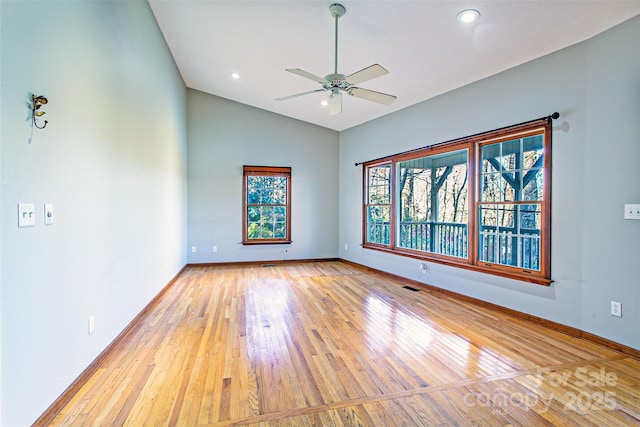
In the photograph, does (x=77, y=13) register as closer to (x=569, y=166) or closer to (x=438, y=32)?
(x=438, y=32)

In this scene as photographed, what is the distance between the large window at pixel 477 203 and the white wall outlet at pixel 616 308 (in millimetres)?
522

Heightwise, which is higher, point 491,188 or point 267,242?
point 491,188

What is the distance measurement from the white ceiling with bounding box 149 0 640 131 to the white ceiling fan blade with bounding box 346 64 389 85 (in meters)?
0.68

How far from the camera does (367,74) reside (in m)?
2.79

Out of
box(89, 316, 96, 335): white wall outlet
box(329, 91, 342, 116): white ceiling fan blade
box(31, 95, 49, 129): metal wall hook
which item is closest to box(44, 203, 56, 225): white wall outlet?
box(31, 95, 49, 129): metal wall hook

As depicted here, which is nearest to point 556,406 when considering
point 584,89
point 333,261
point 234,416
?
point 234,416

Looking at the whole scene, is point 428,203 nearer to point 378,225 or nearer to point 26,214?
point 378,225

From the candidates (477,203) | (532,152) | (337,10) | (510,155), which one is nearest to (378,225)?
(477,203)

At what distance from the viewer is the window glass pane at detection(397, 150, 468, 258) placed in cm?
538

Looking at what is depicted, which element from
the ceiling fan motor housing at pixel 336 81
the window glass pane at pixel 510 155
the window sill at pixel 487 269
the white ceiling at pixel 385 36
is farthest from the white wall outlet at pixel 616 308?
the ceiling fan motor housing at pixel 336 81

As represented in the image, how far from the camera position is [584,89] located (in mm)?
2922

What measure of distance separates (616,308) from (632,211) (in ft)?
2.78

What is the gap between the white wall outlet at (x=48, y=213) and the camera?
1.71 metres

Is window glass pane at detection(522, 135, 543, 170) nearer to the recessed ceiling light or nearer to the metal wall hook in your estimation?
the recessed ceiling light
